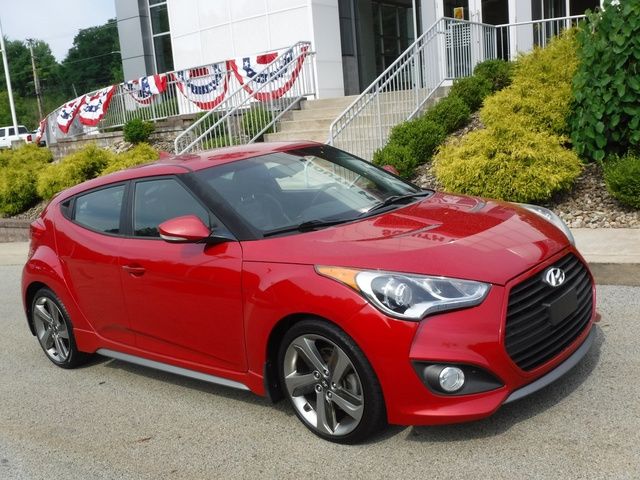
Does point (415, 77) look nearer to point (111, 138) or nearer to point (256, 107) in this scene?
point (256, 107)

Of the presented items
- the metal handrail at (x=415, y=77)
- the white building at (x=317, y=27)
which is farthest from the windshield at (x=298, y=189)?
the white building at (x=317, y=27)

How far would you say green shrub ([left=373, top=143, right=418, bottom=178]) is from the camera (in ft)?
32.4

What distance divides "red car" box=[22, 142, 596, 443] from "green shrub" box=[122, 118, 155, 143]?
11848 mm

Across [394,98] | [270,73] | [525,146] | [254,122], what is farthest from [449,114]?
[270,73]

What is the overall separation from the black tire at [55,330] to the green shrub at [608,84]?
6440 mm

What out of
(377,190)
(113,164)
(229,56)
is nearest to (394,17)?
(229,56)

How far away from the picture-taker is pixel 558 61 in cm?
944

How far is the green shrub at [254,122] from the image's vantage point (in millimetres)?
14016

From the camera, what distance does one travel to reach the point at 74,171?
47.3 ft

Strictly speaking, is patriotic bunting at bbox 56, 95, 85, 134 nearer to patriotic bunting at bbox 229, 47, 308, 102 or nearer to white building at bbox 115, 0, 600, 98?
white building at bbox 115, 0, 600, 98

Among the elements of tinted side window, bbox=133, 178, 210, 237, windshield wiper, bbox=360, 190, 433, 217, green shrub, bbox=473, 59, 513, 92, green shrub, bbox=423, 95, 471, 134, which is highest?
green shrub, bbox=473, 59, 513, 92

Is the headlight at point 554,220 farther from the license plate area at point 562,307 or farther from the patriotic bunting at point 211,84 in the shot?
the patriotic bunting at point 211,84

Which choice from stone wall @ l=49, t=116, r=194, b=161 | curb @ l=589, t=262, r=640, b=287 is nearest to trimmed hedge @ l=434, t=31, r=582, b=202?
curb @ l=589, t=262, r=640, b=287

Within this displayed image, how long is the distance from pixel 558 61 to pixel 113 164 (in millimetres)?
8940
